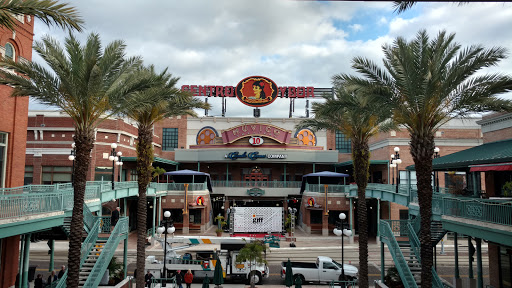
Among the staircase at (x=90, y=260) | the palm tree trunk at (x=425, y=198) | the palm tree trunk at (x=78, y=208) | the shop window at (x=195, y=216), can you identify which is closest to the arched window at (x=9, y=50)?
the palm tree trunk at (x=78, y=208)

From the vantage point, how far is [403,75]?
14141 millimetres

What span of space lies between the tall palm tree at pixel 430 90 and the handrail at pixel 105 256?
13010mm

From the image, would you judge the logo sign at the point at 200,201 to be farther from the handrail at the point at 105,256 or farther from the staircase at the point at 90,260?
the staircase at the point at 90,260

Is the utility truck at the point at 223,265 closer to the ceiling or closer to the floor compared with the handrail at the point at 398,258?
closer to the floor

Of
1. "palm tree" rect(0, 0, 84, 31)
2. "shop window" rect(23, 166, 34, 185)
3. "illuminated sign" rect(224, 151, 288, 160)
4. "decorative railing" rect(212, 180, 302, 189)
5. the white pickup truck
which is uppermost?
"palm tree" rect(0, 0, 84, 31)

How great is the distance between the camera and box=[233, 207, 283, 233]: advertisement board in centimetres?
3475

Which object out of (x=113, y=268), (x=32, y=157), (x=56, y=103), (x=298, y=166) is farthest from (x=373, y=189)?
(x=32, y=157)

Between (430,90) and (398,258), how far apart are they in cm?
854

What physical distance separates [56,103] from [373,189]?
25793 millimetres

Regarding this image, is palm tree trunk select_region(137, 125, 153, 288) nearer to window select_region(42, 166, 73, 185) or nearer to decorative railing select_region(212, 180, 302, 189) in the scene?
window select_region(42, 166, 73, 185)

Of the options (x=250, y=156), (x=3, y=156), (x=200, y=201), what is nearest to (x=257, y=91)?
(x=250, y=156)

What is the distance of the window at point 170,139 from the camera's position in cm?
5344

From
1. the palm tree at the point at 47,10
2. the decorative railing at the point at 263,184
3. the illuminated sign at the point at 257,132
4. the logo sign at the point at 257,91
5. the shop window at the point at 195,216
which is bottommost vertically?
the shop window at the point at 195,216

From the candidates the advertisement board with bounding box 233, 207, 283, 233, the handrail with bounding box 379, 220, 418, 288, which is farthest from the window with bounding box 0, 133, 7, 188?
the advertisement board with bounding box 233, 207, 283, 233
